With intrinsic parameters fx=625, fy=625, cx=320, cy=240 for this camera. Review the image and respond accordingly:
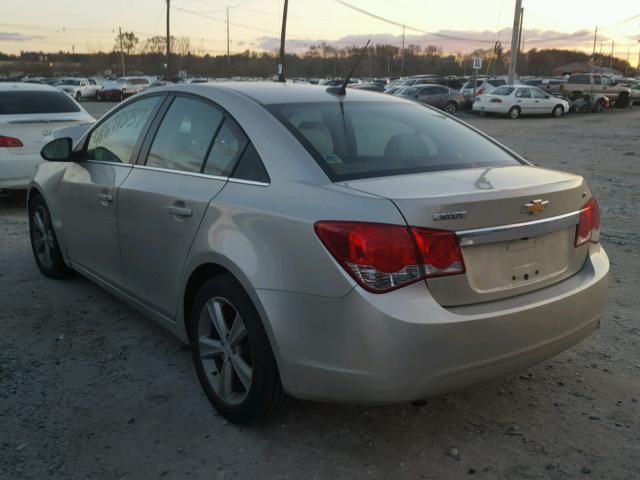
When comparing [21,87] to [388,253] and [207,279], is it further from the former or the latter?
[388,253]

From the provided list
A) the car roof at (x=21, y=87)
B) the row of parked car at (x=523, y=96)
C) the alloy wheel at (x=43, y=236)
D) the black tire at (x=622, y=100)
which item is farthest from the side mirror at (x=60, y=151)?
the black tire at (x=622, y=100)

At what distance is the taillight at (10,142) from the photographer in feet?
24.6

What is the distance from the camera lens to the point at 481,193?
2.53 m

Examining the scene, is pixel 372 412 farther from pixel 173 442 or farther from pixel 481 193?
pixel 481 193

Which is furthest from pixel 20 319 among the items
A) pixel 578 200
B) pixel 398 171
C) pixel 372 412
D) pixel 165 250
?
pixel 578 200

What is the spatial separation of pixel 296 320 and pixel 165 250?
1117mm

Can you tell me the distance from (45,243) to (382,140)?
10.4 ft

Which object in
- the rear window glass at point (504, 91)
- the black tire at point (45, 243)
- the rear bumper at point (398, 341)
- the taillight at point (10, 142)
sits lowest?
the black tire at point (45, 243)

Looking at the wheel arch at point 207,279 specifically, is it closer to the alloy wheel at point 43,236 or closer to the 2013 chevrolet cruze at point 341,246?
the 2013 chevrolet cruze at point 341,246

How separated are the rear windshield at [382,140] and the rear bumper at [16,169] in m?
5.50

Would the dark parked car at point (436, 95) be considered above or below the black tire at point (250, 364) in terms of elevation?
above

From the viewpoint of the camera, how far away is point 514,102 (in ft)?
95.6

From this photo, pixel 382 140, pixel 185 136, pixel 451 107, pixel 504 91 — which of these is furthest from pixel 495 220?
pixel 451 107

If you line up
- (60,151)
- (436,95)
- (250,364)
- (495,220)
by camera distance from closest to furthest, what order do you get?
1. (495,220)
2. (250,364)
3. (60,151)
4. (436,95)
